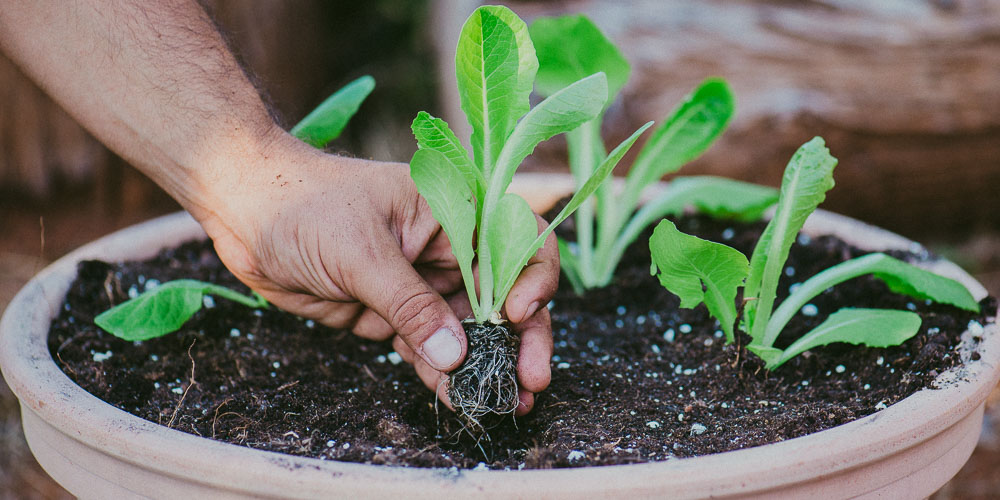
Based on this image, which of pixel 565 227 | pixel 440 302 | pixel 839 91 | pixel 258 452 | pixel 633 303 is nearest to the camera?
pixel 258 452

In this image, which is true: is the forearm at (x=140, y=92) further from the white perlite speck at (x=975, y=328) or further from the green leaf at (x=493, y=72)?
the white perlite speck at (x=975, y=328)

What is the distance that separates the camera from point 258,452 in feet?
2.26

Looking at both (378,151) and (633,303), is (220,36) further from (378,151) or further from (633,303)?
(378,151)

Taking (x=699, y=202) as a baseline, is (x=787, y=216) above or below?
above

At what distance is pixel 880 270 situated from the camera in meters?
0.98

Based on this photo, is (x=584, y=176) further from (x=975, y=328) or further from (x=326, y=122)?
(x=975, y=328)

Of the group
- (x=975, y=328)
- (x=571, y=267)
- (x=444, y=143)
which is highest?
(x=444, y=143)

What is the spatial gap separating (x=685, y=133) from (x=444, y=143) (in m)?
0.55

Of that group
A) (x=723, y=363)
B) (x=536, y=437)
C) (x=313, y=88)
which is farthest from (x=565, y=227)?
(x=313, y=88)

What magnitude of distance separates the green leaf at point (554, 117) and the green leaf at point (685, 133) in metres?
0.43

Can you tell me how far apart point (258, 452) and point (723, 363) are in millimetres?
547

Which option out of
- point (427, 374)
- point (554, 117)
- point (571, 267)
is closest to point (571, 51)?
point (571, 267)

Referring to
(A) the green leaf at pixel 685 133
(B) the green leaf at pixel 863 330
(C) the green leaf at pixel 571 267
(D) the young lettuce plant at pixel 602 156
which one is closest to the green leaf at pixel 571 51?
(D) the young lettuce plant at pixel 602 156

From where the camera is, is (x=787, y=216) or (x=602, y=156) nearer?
(x=787, y=216)
